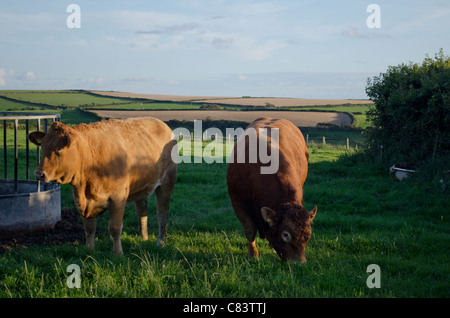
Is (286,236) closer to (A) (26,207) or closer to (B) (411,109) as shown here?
(A) (26,207)

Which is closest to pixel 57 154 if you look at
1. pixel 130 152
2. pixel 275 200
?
pixel 130 152

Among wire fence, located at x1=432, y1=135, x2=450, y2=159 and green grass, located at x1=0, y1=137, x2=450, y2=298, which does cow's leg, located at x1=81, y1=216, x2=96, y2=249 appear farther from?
wire fence, located at x1=432, y1=135, x2=450, y2=159

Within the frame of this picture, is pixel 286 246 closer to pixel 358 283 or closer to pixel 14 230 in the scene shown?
pixel 358 283

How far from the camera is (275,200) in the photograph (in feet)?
19.0

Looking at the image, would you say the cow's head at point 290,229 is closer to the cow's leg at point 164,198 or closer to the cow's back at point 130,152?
the cow's back at point 130,152

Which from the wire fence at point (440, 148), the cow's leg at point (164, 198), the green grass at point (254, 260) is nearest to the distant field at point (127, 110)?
the wire fence at point (440, 148)

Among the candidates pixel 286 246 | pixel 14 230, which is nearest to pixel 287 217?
pixel 286 246

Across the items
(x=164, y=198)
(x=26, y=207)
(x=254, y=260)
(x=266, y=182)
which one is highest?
(x=266, y=182)

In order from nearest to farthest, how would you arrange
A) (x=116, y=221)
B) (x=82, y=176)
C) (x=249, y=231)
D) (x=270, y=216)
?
(x=270, y=216) < (x=82, y=176) < (x=249, y=231) < (x=116, y=221)

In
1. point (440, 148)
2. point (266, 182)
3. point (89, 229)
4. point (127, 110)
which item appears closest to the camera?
point (266, 182)

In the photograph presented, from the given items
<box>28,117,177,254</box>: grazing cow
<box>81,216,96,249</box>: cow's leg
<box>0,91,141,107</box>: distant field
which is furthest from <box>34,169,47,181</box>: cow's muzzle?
<box>0,91,141,107</box>: distant field

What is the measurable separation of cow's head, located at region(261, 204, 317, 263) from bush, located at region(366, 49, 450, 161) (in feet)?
32.8

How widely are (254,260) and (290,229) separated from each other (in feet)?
2.68
